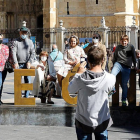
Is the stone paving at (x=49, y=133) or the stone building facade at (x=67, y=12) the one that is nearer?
the stone paving at (x=49, y=133)

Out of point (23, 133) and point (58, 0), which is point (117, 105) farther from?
point (58, 0)

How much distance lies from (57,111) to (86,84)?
4065mm

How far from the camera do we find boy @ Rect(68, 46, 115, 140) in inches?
264

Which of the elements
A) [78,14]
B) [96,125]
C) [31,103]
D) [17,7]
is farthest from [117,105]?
[17,7]

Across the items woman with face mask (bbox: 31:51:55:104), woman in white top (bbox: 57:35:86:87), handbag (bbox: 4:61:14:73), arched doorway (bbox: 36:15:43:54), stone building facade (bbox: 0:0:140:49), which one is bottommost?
woman with face mask (bbox: 31:51:55:104)

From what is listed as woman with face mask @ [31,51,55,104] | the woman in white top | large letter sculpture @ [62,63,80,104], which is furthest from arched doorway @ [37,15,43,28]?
large letter sculpture @ [62,63,80,104]

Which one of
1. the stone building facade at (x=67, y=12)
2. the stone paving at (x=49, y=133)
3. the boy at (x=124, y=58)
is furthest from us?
the stone building facade at (x=67, y=12)

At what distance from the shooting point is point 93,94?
22.1 ft

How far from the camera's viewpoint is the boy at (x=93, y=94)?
22.0ft

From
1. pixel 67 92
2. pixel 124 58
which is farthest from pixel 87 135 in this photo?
pixel 124 58

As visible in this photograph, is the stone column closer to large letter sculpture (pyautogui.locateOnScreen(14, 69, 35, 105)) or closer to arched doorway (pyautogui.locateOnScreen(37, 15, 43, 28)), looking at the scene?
arched doorway (pyautogui.locateOnScreen(37, 15, 43, 28))

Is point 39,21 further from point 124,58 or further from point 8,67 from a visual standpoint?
point 124,58

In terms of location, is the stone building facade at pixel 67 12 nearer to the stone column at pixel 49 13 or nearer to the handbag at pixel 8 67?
the stone column at pixel 49 13

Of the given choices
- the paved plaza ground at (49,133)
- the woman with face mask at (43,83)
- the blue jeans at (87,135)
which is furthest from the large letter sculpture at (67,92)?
the blue jeans at (87,135)
